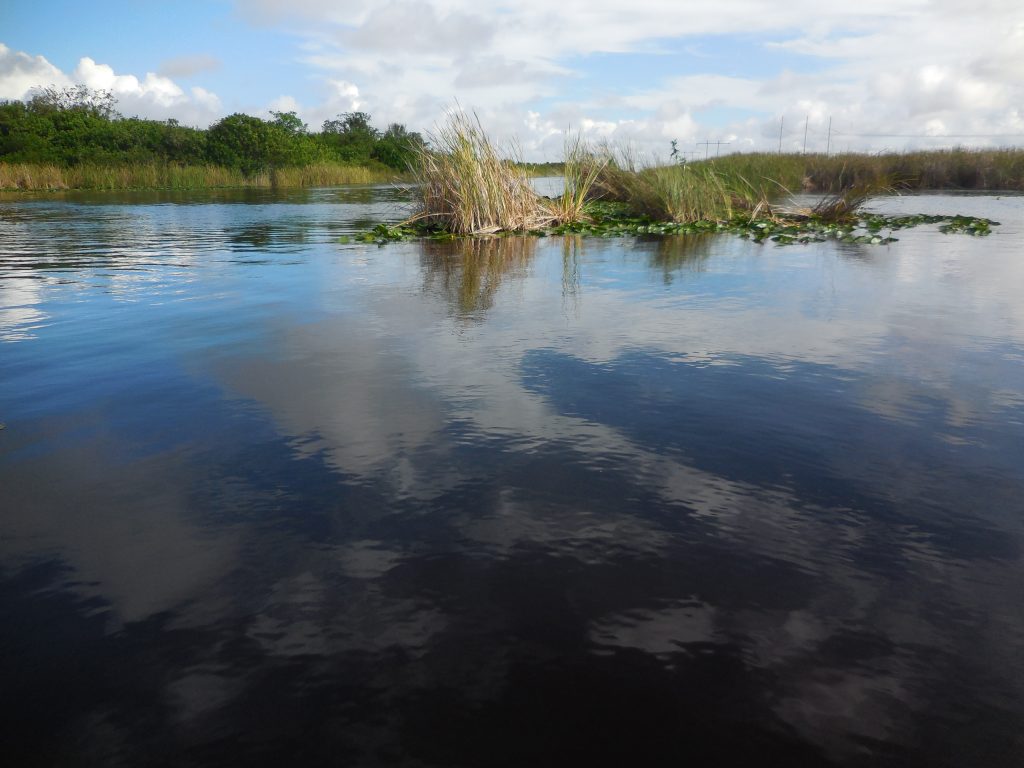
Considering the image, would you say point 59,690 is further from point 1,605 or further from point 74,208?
point 74,208

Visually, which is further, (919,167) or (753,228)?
(919,167)

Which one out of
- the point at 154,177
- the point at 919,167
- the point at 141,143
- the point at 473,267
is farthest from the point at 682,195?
the point at 141,143

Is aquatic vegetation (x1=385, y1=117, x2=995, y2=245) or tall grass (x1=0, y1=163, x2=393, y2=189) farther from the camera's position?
tall grass (x1=0, y1=163, x2=393, y2=189)

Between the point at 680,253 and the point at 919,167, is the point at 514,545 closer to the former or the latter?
the point at 680,253

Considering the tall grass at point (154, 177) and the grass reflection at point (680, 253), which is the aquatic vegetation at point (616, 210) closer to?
the grass reflection at point (680, 253)

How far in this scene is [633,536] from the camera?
2.14 metres

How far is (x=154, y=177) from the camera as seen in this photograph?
3403 cm

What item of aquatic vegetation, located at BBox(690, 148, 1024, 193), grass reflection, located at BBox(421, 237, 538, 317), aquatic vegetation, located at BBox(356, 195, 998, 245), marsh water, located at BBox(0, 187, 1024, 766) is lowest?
marsh water, located at BBox(0, 187, 1024, 766)

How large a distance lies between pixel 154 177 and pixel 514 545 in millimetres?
37794

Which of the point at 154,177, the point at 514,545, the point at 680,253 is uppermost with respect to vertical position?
the point at 154,177

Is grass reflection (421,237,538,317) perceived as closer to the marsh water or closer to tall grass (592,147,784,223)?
the marsh water

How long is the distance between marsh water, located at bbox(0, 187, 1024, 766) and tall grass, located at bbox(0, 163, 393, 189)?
32.9m

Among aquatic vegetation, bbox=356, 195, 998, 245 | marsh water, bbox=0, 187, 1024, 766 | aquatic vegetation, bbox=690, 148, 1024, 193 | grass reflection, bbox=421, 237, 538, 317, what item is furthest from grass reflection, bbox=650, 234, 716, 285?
aquatic vegetation, bbox=690, 148, 1024, 193

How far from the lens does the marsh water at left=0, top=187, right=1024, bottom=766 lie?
146 centimetres
